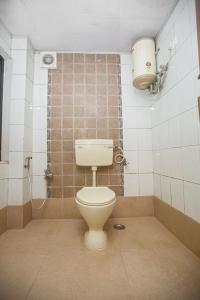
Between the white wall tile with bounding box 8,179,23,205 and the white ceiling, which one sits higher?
the white ceiling

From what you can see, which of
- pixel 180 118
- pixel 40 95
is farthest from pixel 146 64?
pixel 40 95

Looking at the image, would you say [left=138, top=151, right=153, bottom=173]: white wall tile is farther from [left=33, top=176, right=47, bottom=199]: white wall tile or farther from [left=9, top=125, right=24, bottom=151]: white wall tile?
[left=9, top=125, right=24, bottom=151]: white wall tile

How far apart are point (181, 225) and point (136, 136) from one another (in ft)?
3.52

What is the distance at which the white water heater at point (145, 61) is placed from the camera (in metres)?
1.80

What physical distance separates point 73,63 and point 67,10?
617 millimetres

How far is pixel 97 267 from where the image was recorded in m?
1.13

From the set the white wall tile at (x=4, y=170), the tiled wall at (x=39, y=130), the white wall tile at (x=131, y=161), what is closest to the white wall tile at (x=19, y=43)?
the tiled wall at (x=39, y=130)

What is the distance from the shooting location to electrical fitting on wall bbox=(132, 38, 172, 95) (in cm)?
180

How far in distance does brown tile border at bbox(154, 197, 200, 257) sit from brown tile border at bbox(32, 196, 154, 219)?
24 cm

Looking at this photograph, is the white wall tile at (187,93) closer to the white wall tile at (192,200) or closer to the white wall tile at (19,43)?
the white wall tile at (192,200)

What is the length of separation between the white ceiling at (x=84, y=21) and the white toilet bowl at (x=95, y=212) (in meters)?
1.64

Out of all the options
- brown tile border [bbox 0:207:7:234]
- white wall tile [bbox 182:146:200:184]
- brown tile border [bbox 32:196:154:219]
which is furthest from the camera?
brown tile border [bbox 32:196:154:219]

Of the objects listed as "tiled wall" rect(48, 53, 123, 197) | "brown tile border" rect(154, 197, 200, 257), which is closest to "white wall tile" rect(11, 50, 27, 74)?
"tiled wall" rect(48, 53, 123, 197)

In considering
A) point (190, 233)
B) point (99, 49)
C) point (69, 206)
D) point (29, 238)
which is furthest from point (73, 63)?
point (190, 233)
